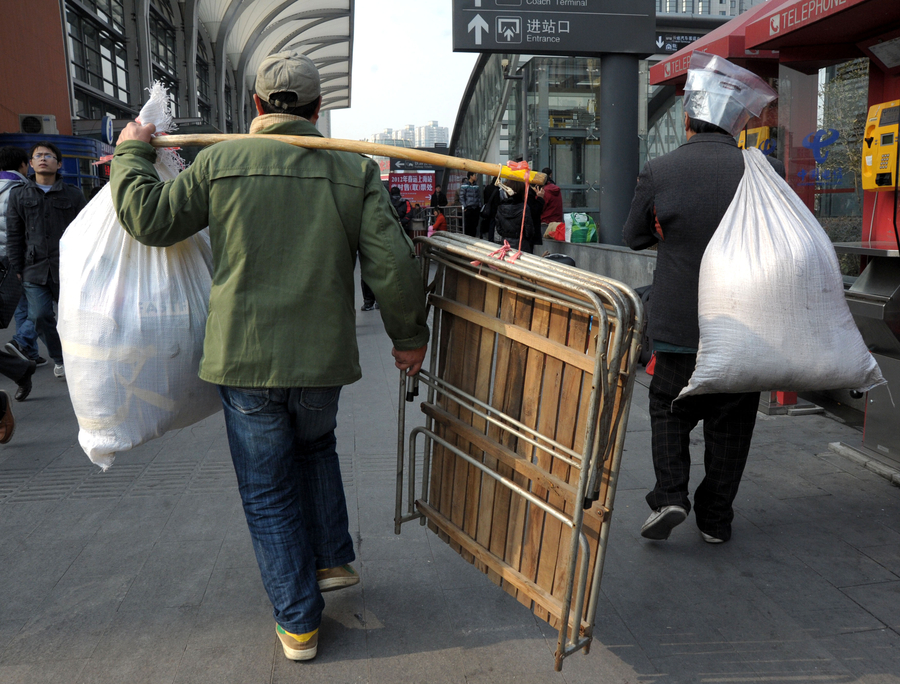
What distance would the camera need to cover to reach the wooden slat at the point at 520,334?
202 cm

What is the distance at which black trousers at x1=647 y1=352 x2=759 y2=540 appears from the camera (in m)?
3.02

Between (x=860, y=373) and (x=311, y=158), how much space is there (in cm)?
204

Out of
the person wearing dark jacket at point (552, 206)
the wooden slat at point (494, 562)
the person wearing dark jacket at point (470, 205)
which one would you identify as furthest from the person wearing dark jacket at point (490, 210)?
the wooden slat at point (494, 562)

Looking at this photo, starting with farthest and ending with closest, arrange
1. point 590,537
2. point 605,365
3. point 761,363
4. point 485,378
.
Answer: point 761,363
point 485,378
point 590,537
point 605,365

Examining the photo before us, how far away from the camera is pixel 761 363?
8.59 feet

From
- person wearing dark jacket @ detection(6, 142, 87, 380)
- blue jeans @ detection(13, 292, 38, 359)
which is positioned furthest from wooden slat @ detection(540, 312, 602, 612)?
blue jeans @ detection(13, 292, 38, 359)

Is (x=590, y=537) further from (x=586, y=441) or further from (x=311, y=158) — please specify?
(x=311, y=158)

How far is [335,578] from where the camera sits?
103 inches

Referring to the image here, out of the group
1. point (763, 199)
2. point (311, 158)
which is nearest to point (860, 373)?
point (763, 199)

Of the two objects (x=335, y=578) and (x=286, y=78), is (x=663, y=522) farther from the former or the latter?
(x=286, y=78)

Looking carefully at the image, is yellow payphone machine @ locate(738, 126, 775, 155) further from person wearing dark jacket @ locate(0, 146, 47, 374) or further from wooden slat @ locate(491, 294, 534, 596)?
person wearing dark jacket @ locate(0, 146, 47, 374)

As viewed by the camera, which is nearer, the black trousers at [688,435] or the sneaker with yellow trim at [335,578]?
the sneaker with yellow trim at [335,578]

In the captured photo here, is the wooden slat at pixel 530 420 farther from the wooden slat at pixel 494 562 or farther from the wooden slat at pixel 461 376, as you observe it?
the wooden slat at pixel 461 376

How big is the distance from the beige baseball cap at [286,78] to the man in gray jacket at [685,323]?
136 centimetres
